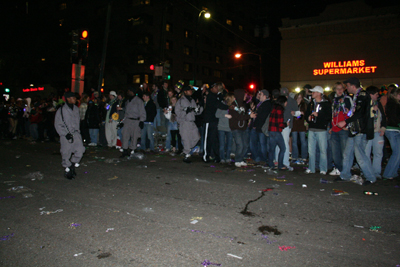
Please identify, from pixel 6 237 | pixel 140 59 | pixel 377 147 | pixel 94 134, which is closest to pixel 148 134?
pixel 94 134

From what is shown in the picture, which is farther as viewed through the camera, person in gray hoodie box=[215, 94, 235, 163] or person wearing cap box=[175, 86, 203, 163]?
person wearing cap box=[175, 86, 203, 163]

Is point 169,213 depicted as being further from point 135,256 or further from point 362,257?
point 362,257

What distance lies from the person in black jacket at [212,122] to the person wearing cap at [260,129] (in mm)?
1085

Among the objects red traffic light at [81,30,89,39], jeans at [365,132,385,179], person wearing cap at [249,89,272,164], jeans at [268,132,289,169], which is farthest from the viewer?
red traffic light at [81,30,89,39]

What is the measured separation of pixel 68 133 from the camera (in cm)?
636

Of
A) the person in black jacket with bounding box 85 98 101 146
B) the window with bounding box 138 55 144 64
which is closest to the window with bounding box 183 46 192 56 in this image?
the window with bounding box 138 55 144 64

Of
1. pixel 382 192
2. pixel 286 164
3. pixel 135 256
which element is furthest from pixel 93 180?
pixel 382 192

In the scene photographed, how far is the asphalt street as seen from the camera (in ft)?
9.99

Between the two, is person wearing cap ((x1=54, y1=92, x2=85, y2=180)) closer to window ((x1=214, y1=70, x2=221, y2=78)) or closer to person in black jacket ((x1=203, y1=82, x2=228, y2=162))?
person in black jacket ((x1=203, y1=82, x2=228, y2=162))

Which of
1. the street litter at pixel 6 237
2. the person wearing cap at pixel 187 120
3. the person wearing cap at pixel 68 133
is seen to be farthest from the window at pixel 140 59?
the street litter at pixel 6 237

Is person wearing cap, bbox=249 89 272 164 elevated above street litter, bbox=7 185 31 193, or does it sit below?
above

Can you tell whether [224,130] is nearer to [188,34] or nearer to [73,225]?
[73,225]

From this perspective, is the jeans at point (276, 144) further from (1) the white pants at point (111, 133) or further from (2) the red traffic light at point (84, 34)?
(2) the red traffic light at point (84, 34)

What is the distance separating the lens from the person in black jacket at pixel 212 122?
27.4 ft
